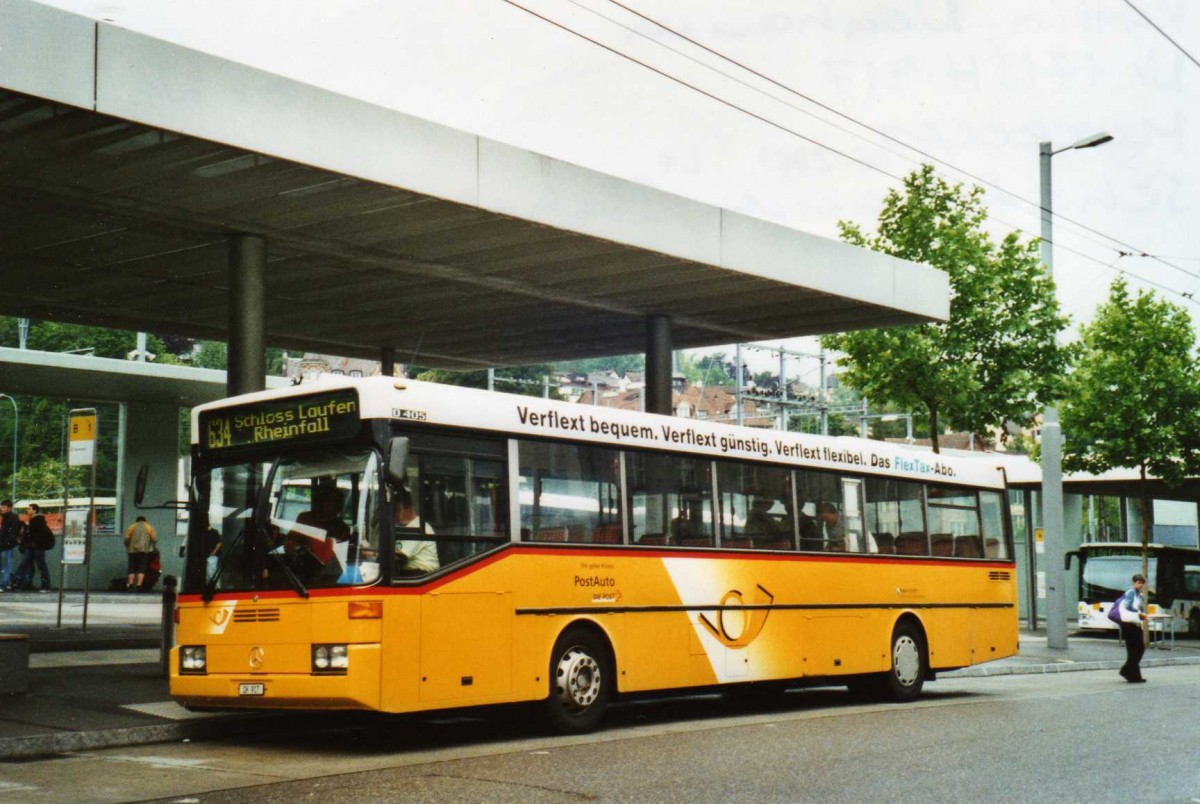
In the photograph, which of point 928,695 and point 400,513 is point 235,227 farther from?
point 928,695

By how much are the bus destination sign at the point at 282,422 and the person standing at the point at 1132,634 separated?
46.4 feet

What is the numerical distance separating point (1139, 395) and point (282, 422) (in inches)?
1102

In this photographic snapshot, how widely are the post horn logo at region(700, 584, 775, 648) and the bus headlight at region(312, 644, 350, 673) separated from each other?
4.53 m

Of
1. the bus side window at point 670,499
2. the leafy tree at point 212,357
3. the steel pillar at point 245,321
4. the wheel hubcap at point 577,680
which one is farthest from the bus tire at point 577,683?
the leafy tree at point 212,357

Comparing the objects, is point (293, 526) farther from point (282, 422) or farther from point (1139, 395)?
point (1139, 395)

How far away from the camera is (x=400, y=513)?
11297mm

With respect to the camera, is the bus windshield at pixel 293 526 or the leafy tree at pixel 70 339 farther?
the leafy tree at pixel 70 339

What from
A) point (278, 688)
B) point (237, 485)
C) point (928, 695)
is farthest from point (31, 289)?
point (928, 695)

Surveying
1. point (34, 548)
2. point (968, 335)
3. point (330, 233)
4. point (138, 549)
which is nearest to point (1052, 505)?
point (968, 335)

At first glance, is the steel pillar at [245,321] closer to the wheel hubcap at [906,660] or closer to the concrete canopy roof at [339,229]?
the concrete canopy roof at [339,229]

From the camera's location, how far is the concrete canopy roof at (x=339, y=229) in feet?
41.3

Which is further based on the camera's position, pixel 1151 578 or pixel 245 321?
pixel 1151 578

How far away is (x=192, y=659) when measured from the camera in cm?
1188

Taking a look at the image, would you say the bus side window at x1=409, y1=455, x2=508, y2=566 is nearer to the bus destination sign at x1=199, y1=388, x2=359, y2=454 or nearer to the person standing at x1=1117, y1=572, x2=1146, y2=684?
the bus destination sign at x1=199, y1=388, x2=359, y2=454
